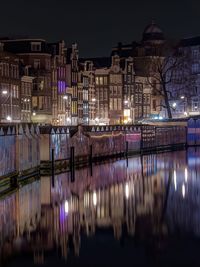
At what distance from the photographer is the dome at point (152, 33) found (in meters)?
113

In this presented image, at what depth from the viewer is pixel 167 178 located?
130 feet

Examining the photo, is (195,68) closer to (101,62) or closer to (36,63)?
(101,62)

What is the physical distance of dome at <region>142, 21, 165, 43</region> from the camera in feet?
372

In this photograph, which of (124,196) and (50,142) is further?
(50,142)

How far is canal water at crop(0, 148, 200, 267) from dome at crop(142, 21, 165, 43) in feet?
252

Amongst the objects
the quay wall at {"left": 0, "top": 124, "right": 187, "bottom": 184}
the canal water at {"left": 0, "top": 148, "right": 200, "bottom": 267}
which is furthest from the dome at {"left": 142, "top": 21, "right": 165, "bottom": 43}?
the canal water at {"left": 0, "top": 148, "right": 200, "bottom": 267}

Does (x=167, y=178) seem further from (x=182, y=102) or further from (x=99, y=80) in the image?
(x=182, y=102)

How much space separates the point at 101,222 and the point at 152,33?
94203mm

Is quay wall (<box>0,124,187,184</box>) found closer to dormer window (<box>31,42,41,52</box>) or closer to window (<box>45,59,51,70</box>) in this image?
window (<box>45,59,51,70</box>)

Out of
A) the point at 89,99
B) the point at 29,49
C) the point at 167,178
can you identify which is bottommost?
the point at 167,178

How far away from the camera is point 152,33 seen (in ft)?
376

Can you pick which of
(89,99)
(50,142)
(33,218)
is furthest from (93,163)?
(89,99)

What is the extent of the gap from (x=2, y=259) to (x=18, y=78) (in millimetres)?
60702

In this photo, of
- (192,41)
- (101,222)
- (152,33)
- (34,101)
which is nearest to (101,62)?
(152,33)
